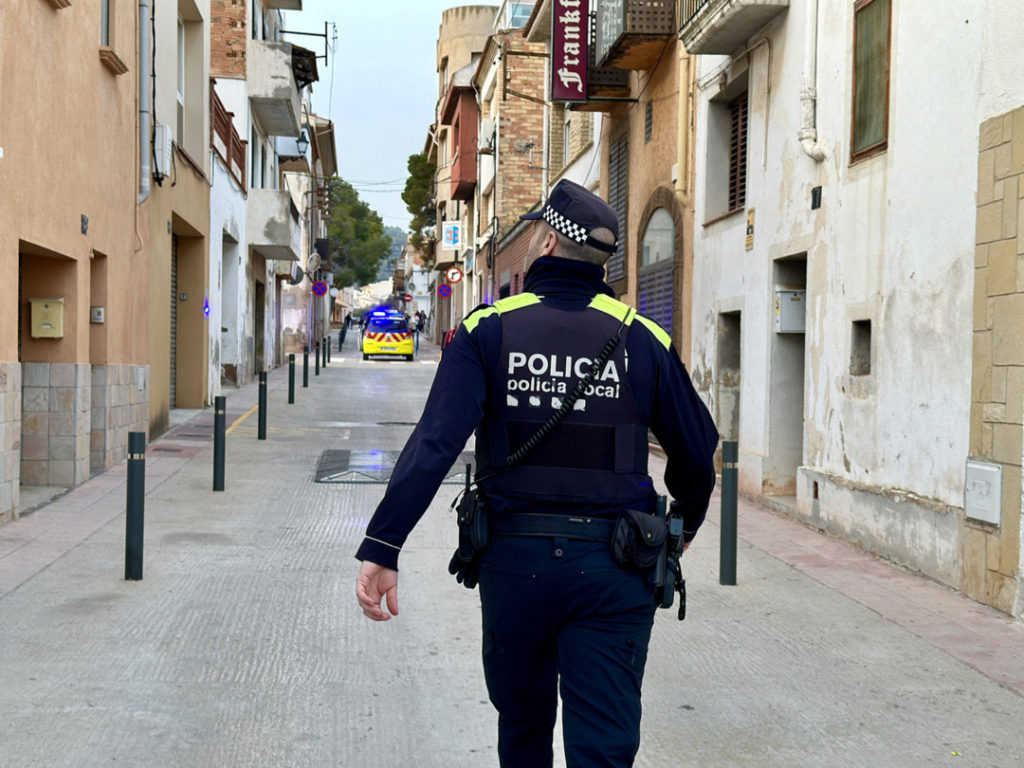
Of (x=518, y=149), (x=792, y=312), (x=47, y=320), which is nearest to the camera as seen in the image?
(x=47, y=320)

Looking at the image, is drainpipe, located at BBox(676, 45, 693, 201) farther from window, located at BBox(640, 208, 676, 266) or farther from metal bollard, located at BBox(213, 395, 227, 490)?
metal bollard, located at BBox(213, 395, 227, 490)

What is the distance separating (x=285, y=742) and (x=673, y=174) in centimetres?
1136

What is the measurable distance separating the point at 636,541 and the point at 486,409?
1.75ft

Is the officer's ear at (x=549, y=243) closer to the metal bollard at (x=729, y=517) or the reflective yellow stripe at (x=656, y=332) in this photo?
the reflective yellow stripe at (x=656, y=332)

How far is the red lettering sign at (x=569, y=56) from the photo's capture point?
54.8 feet

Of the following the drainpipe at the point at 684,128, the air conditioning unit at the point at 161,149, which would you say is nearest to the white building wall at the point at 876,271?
the drainpipe at the point at 684,128

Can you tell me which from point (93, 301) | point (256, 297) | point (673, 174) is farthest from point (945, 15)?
point (256, 297)

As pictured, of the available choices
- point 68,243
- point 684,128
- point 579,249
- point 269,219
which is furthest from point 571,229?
point 269,219

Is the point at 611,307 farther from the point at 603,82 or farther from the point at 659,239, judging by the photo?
the point at 603,82

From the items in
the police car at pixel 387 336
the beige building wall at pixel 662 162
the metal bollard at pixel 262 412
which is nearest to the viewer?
the beige building wall at pixel 662 162

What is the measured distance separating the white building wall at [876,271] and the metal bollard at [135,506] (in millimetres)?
5029

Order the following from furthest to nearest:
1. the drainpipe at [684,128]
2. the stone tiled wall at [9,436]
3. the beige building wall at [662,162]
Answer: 1. the beige building wall at [662,162]
2. the drainpipe at [684,128]
3. the stone tiled wall at [9,436]

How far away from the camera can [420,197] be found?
66.3 m

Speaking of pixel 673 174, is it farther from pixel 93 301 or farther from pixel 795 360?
pixel 93 301
